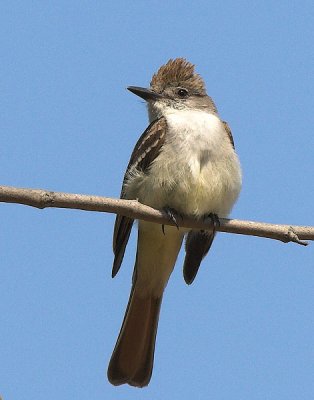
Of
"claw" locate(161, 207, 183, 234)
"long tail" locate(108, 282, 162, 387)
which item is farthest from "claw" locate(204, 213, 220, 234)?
"long tail" locate(108, 282, 162, 387)

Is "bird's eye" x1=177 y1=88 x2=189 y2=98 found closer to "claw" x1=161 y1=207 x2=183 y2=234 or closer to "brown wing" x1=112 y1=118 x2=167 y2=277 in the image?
"brown wing" x1=112 y1=118 x2=167 y2=277

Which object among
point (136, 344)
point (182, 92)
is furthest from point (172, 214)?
point (182, 92)

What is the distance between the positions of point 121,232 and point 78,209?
1944 millimetres

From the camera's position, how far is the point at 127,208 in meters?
4.94

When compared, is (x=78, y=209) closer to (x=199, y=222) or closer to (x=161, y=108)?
(x=199, y=222)

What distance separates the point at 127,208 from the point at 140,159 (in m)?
1.62

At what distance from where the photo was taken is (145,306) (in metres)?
6.98

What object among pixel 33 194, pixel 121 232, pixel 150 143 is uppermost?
pixel 150 143

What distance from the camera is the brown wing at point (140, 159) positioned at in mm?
6477

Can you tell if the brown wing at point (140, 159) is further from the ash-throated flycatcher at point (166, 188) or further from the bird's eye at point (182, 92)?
the bird's eye at point (182, 92)

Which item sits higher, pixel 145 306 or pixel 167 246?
pixel 167 246

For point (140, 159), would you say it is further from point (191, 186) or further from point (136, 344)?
point (136, 344)

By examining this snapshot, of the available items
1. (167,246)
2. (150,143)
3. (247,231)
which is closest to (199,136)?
(150,143)

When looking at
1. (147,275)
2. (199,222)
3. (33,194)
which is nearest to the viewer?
(33,194)
